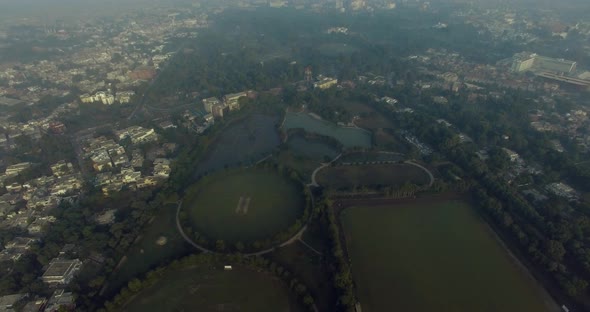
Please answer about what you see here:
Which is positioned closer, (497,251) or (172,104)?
(497,251)

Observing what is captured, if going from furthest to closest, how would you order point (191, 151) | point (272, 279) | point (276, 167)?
point (191, 151), point (276, 167), point (272, 279)

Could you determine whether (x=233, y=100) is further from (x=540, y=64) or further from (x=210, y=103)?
(x=540, y=64)

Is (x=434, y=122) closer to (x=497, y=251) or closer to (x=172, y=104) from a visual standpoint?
(x=497, y=251)

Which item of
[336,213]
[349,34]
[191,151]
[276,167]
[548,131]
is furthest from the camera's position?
[349,34]

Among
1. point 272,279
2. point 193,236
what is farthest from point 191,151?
point 272,279

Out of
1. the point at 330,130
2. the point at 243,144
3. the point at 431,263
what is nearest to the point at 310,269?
the point at 431,263

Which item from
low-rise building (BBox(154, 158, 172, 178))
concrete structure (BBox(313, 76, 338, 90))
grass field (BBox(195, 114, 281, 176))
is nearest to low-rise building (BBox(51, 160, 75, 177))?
low-rise building (BBox(154, 158, 172, 178))
